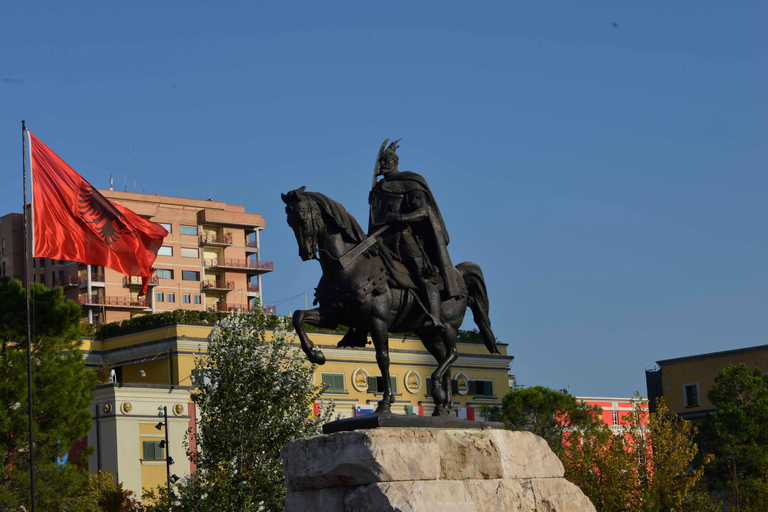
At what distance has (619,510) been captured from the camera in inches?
1391

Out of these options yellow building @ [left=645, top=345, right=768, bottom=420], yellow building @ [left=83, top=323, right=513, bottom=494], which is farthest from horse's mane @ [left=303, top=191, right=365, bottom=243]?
yellow building @ [left=645, top=345, right=768, bottom=420]

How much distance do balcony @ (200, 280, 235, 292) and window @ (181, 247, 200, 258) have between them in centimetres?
332

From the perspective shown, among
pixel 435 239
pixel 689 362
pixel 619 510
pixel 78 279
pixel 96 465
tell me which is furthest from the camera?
pixel 78 279

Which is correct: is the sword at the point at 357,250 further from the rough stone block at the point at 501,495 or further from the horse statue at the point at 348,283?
the rough stone block at the point at 501,495

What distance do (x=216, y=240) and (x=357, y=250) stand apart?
106446 millimetres

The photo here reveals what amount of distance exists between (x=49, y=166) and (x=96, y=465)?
2821 cm

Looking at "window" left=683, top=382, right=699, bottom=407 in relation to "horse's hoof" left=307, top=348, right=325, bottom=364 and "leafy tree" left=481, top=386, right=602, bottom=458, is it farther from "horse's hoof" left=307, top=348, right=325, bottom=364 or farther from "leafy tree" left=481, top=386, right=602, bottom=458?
"horse's hoof" left=307, top=348, right=325, bottom=364

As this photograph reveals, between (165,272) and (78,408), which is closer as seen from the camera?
(78,408)

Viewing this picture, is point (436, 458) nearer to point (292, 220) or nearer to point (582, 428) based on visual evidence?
point (292, 220)

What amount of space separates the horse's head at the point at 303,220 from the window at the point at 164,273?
103074 mm

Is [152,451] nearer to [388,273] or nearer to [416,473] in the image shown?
[388,273]

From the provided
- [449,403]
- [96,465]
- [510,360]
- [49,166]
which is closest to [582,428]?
[510,360]

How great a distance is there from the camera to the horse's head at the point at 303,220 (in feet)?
45.9

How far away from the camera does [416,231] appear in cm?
1539
